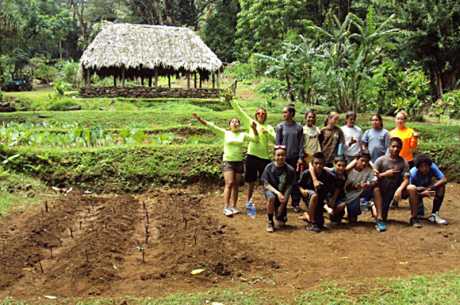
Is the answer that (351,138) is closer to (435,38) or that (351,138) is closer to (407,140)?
(407,140)

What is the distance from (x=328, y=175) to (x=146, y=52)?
20.9 metres

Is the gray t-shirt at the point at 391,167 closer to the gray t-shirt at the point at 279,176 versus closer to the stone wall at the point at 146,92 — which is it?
the gray t-shirt at the point at 279,176

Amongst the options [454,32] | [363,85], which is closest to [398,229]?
[363,85]

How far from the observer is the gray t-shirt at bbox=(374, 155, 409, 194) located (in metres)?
7.06

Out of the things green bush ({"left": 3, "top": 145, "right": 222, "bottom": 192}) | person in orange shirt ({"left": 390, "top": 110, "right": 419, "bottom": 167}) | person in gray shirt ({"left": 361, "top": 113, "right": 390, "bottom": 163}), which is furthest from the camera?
green bush ({"left": 3, "top": 145, "right": 222, "bottom": 192})

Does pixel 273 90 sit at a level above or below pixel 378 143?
above

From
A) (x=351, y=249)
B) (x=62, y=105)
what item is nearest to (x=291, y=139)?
(x=351, y=249)

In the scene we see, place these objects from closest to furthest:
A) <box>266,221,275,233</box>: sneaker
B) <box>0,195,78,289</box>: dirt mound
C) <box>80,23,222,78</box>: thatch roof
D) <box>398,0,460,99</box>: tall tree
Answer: <box>0,195,78,289</box>: dirt mound < <box>266,221,275,233</box>: sneaker < <box>398,0,460,99</box>: tall tree < <box>80,23,222,78</box>: thatch roof

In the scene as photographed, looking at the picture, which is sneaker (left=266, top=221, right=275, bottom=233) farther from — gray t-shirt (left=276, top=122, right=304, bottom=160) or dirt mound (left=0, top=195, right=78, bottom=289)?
dirt mound (left=0, top=195, right=78, bottom=289)

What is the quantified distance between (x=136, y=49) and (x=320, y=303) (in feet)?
77.4

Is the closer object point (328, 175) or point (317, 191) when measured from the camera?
point (317, 191)

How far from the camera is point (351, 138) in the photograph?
810 centimetres

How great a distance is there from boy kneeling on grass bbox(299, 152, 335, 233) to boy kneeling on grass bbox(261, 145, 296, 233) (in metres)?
0.22

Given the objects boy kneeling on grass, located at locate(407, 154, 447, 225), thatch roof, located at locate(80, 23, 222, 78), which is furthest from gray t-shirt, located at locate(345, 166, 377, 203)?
thatch roof, located at locate(80, 23, 222, 78)
